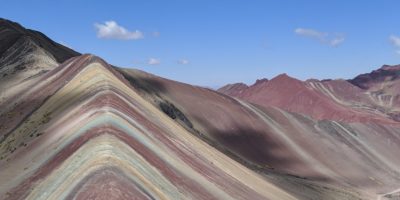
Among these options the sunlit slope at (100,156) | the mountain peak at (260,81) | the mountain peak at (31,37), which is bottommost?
A: the sunlit slope at (100,156)

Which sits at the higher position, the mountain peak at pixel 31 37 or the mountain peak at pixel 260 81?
the mountain peak at pixel 260 81

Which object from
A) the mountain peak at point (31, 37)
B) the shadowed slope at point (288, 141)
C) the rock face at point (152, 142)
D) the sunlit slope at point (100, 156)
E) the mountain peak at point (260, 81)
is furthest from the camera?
the mountain peak at point (260, 81)

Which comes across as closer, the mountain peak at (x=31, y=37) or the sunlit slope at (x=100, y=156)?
the sunlit slope at (x=100, y=156)

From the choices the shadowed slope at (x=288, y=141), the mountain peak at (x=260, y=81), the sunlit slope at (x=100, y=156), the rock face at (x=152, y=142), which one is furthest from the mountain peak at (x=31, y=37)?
the mountain peak at (x=260, y=81)

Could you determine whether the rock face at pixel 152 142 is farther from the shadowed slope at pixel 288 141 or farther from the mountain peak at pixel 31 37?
the mountain peak at pixel 31 37

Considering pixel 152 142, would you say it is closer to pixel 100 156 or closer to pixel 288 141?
pixel 100 156

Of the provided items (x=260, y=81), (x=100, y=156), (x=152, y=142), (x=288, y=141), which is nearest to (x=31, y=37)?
(x=288, y=141)

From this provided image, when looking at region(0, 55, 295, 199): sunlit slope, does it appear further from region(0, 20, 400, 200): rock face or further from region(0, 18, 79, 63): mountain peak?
region(0, 18, 79, 63): mountain peak

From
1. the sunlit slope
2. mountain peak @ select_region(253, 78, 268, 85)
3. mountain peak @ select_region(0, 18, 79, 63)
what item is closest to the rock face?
the sunlit slope

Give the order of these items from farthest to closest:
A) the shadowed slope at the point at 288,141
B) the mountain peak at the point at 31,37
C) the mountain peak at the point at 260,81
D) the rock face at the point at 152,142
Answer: the mountain peak at the point at 260,81
the shadowed slope at the point at 288,141
the mountain peak at the point at 31,37
the rock face at the point at 152,142

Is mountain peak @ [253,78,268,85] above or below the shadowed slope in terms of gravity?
above
